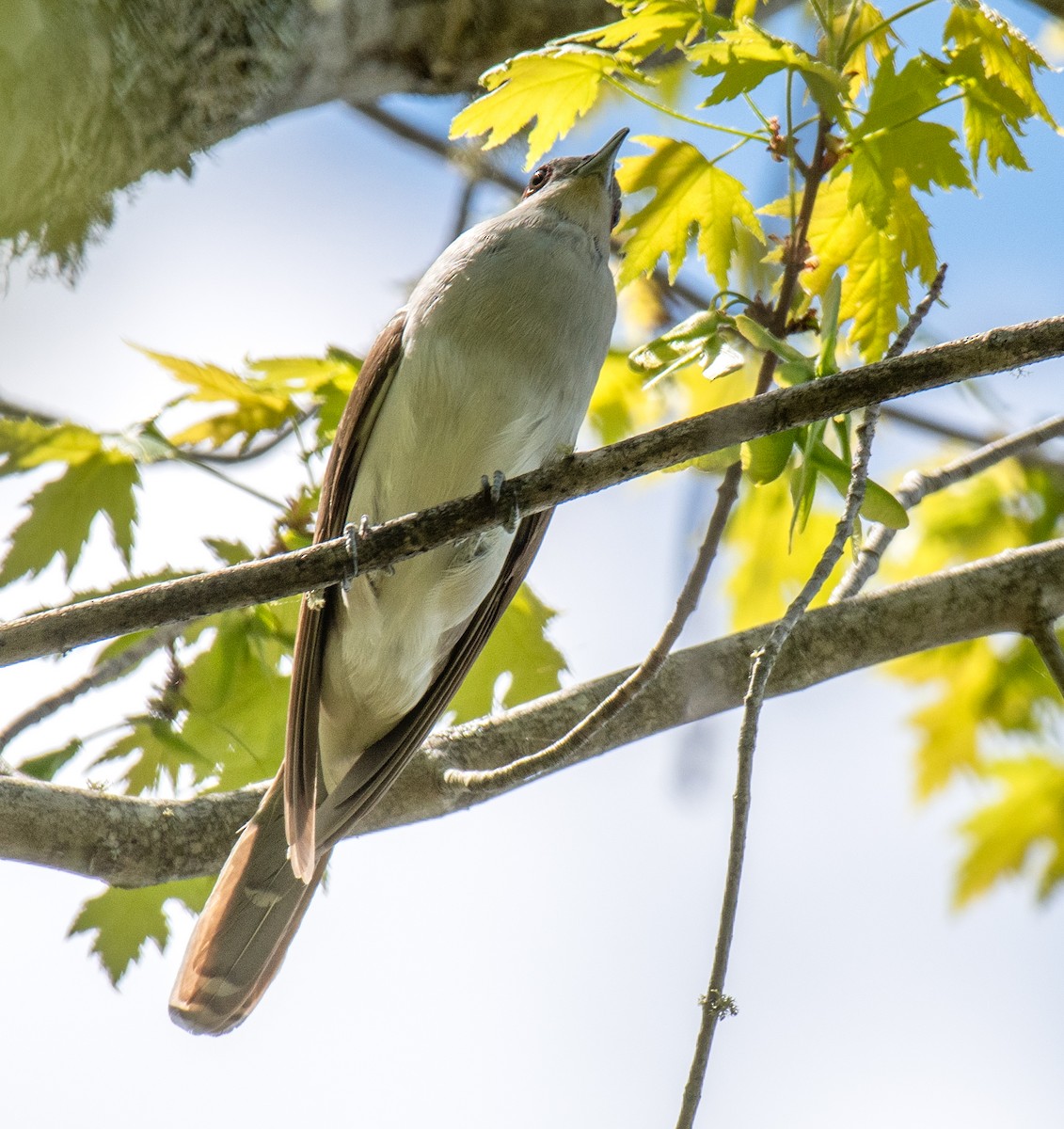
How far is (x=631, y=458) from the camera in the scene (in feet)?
7.86

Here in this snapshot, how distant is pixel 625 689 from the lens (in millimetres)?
2652

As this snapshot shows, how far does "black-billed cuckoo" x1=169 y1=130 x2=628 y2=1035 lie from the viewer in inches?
132

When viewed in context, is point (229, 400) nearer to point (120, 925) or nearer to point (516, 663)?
point (516, 663)

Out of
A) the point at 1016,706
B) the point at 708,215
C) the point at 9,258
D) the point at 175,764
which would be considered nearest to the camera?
the point at 9,258

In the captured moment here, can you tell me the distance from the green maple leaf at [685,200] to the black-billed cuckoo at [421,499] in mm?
480

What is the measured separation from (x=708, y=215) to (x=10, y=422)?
1866mm

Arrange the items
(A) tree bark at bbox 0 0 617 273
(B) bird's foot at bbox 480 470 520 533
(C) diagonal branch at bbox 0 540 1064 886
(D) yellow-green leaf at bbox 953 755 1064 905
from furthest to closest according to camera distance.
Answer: (D) yellow-green leaf at bbox 953 755 1064 905 → (C) diagonal branch at bbox 0 540 1064 886 → (B) bird's foot at bbox 480 470 520 533 → (A) tree bark at bbox 0 0 617 273

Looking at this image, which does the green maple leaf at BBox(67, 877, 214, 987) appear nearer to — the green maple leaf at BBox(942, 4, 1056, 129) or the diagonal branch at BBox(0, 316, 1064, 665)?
the diagonal branch at BBox(0, 316, 1064, 665)

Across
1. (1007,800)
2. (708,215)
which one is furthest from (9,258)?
(1007,800)

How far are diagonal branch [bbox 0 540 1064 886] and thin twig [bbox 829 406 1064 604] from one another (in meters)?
0.13

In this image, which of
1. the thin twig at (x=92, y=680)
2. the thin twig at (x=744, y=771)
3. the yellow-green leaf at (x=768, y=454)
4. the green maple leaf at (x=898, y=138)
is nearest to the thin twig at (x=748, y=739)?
the thin twig at (x=744, y=771)

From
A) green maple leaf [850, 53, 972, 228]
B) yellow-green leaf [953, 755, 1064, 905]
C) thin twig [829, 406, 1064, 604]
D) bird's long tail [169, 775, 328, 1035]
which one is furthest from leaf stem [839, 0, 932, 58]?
yellow-green leaf [953, 755, 1064, 905]

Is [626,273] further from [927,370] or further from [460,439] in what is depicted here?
[927,370]

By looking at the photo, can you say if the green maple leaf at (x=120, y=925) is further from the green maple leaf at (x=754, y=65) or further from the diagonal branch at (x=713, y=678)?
the green maple leaf at (x=754, y=65)
